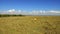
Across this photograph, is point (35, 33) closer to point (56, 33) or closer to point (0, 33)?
point (56, 33)

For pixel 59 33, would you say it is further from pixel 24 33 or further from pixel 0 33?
pixel 0 33

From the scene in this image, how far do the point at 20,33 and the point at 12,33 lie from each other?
0.97 metres

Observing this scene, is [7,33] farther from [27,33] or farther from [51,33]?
[51,33]

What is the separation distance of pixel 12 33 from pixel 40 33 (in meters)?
3.39

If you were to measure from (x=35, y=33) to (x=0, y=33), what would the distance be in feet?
13.5

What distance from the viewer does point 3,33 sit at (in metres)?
18.1

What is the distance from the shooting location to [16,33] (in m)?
18.3

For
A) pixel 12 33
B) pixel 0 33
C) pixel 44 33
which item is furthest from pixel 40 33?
pixel 0 33

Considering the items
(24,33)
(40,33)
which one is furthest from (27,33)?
(40,33)

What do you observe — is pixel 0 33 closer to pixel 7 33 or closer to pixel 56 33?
pixel 7 33

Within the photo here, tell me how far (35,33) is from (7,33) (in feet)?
10.9

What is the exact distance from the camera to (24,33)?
1842 cm

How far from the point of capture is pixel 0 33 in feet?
58.6

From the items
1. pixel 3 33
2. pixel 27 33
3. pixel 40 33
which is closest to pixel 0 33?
pixel 3 33
